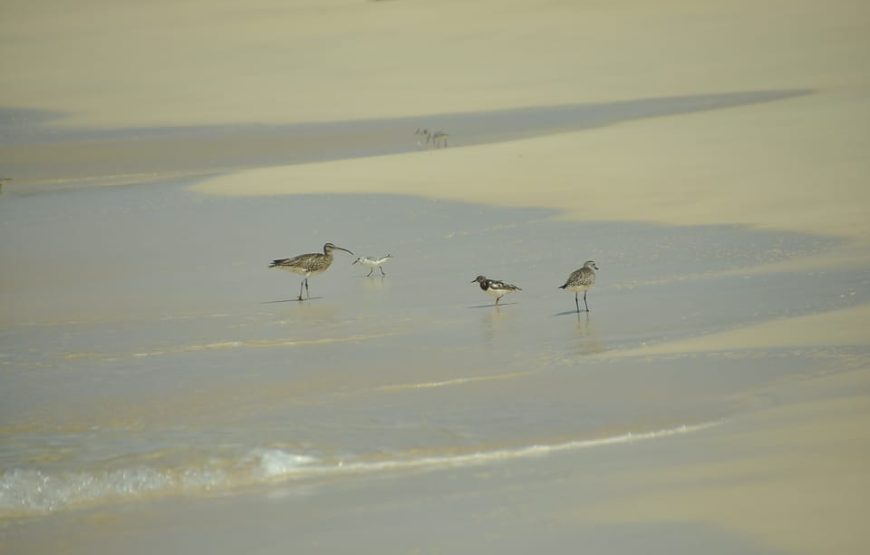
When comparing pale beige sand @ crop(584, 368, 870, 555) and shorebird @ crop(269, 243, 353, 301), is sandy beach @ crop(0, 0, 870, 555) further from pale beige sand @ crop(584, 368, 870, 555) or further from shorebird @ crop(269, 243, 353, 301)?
shorebird @ crop(269, 243, 353, 301)

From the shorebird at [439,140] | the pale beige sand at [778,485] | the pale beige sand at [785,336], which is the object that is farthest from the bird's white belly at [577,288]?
the shorebird at [439,140]

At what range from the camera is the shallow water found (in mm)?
7344

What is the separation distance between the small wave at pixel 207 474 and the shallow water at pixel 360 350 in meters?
0.01

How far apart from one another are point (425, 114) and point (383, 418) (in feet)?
75.6

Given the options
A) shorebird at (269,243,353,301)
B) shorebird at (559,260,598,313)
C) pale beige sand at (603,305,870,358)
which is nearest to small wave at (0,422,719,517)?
pale beige sand at (603,305,870,358)

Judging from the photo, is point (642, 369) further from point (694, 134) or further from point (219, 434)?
point (694, 134)

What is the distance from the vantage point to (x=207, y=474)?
717 cm

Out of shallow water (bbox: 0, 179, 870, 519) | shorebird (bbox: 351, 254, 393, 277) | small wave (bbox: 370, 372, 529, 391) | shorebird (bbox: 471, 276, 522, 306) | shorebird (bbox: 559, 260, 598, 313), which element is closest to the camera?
shallow water (bbox: 0, 179, 870, 519)

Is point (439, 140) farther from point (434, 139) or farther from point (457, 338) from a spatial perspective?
point (457, 338)

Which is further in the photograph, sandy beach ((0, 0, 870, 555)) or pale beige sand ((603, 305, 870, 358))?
pale beige sand ((603, 305, 870, 358))

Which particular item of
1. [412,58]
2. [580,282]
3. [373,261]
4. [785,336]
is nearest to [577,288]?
[580,282]

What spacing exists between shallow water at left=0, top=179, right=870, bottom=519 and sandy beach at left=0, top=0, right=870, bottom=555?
0.11 feet

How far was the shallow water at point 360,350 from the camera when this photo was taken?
24.1ft

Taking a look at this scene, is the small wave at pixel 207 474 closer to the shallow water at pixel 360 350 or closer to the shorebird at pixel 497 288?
the shallow water at pixel 360 350
